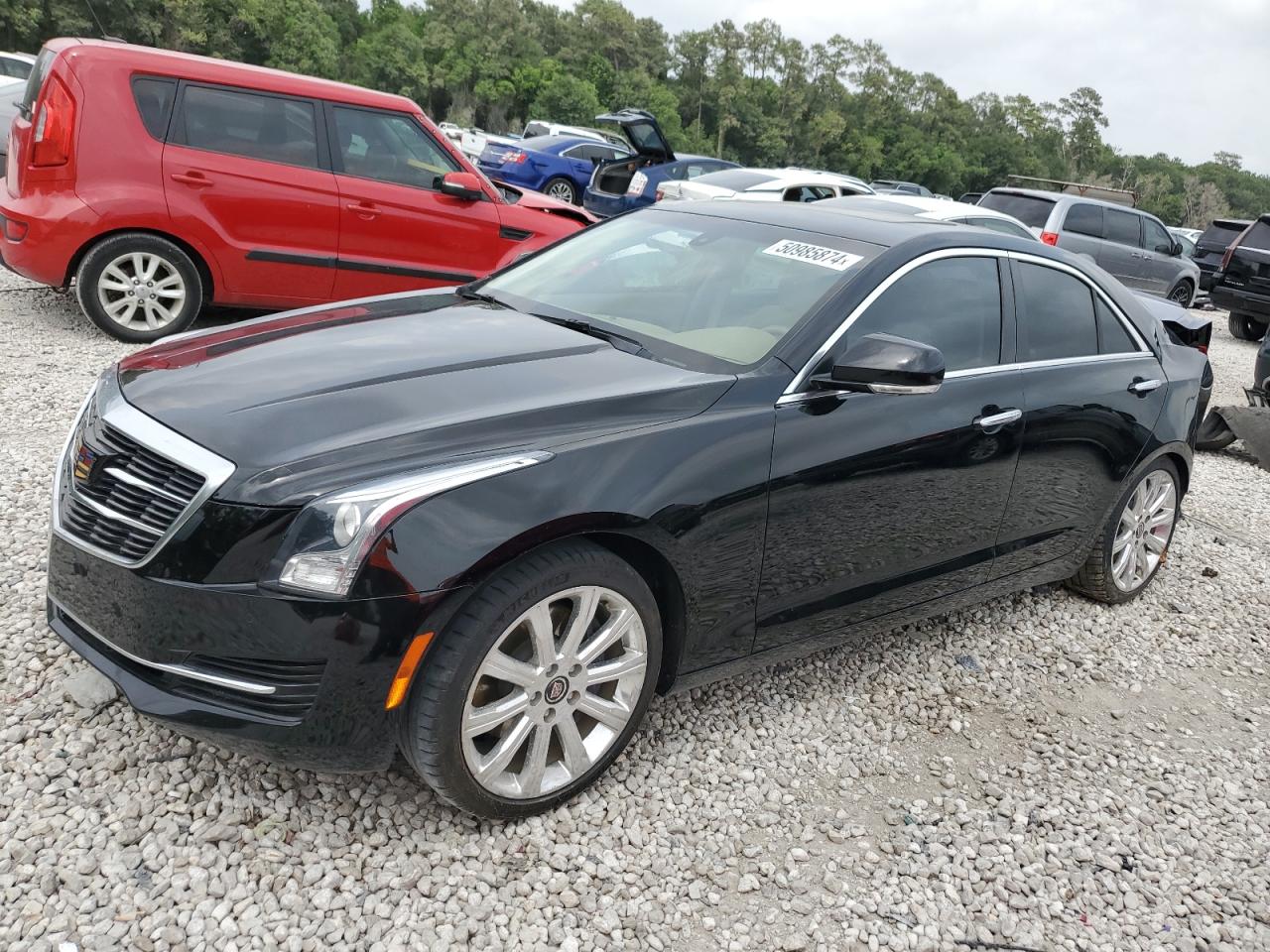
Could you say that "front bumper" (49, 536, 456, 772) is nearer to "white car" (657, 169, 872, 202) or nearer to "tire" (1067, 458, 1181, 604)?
"tire" (1067, 458, 1181, 604)

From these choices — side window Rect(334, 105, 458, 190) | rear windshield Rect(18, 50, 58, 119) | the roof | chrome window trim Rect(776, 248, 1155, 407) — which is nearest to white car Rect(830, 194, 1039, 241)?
chrome window trim Rect(776, 248, 1155, 407)

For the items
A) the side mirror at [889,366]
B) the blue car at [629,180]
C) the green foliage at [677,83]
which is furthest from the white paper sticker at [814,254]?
the green foliage at [677,83]

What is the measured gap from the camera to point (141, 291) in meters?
6.53

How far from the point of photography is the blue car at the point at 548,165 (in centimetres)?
1825

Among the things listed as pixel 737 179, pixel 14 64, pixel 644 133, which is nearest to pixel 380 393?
pixel 644 133

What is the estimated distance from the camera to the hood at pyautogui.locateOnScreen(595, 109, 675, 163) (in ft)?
38.1

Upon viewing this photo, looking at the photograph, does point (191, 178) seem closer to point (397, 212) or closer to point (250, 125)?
point (250, 125)

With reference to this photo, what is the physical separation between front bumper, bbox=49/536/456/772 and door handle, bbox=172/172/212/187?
4749mm

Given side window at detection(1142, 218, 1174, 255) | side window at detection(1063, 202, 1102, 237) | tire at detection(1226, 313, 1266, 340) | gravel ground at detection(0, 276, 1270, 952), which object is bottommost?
tire at detection(1226, 313, 1266, 340)

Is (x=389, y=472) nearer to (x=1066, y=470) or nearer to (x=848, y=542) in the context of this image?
(x=848, y=542)

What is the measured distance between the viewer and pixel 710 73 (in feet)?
315

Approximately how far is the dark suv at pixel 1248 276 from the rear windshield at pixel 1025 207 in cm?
254

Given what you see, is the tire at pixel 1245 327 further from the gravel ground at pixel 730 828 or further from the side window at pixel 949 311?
the side window at pixel 949 311

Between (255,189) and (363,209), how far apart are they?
0.72 meters
